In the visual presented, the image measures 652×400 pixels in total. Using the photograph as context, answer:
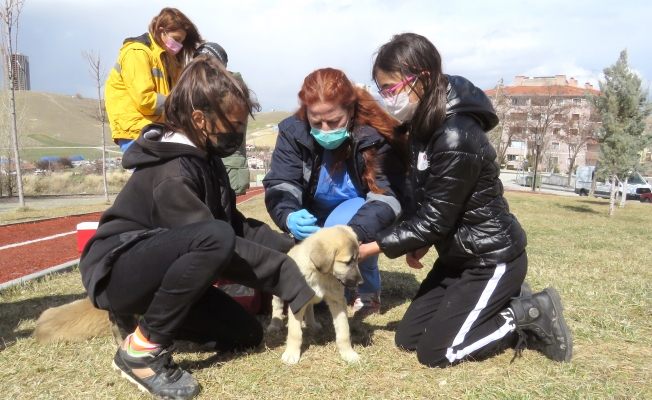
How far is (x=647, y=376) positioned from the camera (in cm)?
274

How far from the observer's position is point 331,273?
10.2ft

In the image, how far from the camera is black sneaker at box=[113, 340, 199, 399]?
2.48 m

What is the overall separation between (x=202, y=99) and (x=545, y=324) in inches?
98.2

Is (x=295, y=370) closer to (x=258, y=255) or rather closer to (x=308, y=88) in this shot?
(x=258, y=255)

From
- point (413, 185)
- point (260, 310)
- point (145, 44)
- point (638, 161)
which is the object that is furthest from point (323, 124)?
point (638, 161)

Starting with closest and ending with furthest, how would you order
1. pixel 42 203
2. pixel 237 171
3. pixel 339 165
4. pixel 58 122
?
1. pixel 339 165
2. pixel 237 171
3. pixel 42 203
4. pixel 58 122

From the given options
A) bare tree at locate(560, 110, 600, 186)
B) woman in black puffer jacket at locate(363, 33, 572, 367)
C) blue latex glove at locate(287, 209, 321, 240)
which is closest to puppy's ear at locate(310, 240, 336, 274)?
woman in black puffer jacket at locate(363, 33, 572, 367)

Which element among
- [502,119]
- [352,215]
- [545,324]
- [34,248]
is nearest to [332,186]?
[352,215]

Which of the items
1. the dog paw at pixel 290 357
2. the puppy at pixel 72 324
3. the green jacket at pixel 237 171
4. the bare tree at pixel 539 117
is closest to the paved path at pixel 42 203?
the green jacket at pixel 237 171

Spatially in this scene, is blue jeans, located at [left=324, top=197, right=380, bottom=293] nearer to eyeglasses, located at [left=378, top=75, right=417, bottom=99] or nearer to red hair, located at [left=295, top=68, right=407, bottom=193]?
red hair, located at [left=295, top=68, right=407, bottom=193]

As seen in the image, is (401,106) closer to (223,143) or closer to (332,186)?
(332,186)

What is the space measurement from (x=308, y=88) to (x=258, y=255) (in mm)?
1382

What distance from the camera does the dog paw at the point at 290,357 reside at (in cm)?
300

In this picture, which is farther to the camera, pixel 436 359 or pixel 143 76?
pixel 143 76
